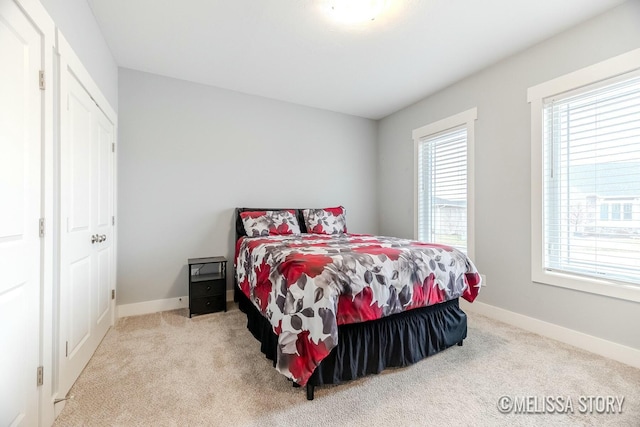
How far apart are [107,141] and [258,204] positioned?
5.43ft

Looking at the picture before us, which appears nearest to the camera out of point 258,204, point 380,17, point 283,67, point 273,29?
point 380,17

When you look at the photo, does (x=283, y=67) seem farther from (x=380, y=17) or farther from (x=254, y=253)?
(x=254, y=253)

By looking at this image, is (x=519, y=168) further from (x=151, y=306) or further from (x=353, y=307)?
(x=151, y=306)

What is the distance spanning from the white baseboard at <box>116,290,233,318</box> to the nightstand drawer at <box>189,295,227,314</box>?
0.39 metres

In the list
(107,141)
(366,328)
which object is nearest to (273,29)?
(107,141)

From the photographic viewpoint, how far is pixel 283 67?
114 inches

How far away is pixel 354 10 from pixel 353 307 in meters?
2.12

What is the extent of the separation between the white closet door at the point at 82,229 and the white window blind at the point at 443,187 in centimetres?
347

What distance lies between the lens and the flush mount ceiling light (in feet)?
6.46

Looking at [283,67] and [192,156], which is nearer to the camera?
[283,67]

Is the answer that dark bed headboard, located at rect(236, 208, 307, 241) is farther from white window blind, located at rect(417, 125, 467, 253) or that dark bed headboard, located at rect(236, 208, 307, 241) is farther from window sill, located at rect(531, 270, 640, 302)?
window sill, located at rect(531, 270, 640, 302)

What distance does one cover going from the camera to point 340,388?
166 cm

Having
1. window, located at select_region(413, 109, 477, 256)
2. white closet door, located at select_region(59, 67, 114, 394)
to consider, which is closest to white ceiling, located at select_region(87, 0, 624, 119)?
window, located at select_region(413, 109, 477, 256)

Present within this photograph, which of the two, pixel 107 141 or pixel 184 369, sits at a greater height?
pixel 107 141
